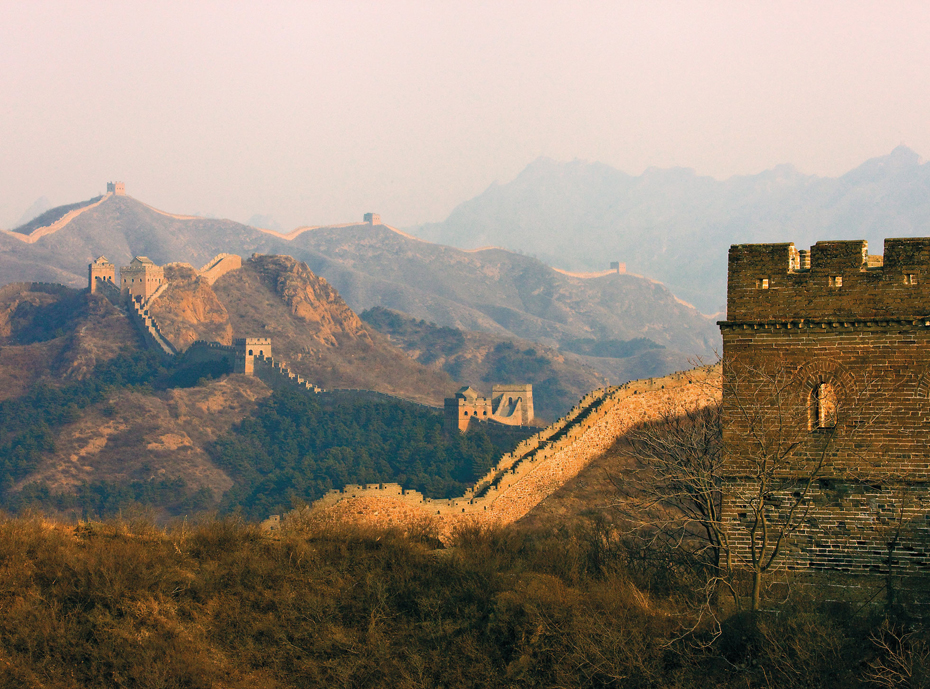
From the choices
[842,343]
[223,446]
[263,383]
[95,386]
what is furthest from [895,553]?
[95,386]

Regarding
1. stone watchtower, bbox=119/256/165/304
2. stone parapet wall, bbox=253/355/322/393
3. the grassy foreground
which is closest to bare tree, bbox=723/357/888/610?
the grassy foreground

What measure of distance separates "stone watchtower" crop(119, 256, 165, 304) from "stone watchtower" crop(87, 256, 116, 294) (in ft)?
11.3

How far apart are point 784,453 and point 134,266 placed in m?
149

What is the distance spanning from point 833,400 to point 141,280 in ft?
479

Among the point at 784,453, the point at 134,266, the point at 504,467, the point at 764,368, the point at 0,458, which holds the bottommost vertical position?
the point at 0,458

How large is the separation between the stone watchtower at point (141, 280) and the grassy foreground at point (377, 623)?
138352 mm

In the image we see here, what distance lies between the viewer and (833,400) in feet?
47.4

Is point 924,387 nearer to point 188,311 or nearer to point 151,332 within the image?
point 151,332

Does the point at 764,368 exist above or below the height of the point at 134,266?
below

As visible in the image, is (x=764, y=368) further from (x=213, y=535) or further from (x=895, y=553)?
(x=213, y=535)

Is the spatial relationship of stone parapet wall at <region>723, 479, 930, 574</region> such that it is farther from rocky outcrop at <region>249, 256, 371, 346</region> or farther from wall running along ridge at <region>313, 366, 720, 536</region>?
rocky outcrop at <region>249, 256, 371, 346</region>

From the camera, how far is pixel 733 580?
14758 mm

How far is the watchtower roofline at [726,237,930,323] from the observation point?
14219 mm

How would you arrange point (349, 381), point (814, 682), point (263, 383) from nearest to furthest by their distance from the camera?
point (814, 682) → point (263, 383) → point (349, 381)
